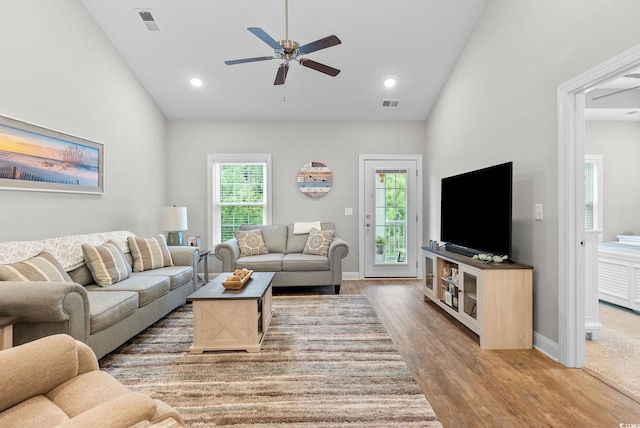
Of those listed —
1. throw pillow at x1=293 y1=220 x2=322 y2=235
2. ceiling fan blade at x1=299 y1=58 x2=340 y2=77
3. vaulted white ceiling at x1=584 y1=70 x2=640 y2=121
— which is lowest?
throw pillow at x1=293 y1=220 x2=322 y2=235

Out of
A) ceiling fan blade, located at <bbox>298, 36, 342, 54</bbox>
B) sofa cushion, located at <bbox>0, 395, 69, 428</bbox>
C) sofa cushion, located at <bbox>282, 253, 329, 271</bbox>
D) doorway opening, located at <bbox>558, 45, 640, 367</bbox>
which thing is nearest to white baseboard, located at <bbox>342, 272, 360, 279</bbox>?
sofa cushion, located at <bbox>282, 253, 329, 271</bbox>

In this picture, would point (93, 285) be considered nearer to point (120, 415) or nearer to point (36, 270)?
point (36, 270)

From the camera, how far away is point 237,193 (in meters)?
5.41

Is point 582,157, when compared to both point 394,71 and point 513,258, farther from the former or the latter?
point 394,71

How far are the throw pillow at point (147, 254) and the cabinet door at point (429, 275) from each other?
3.10 m

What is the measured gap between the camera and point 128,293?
2736mm

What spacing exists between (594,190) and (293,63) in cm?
458

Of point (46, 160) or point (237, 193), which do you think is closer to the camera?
point (46, 160)

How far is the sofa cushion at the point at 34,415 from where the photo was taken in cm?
94

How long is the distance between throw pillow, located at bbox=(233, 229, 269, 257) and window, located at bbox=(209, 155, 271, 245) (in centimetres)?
57

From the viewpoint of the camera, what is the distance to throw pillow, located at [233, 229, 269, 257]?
4.71 metres

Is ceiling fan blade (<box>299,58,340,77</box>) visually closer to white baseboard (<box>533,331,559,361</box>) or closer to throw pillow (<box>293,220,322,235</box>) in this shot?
throw pillow (<box>293,220,322,235</box>)

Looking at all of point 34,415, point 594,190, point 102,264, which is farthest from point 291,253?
point 594,190

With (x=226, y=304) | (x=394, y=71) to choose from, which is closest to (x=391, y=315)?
(x=226, y=304)
